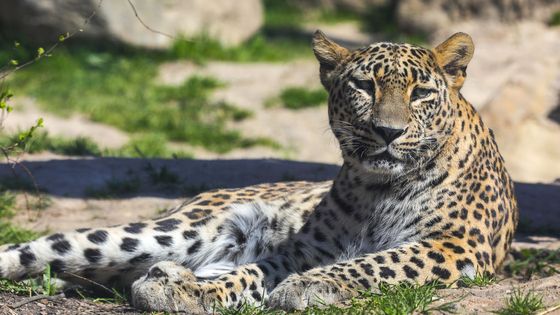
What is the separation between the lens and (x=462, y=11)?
19.9 m

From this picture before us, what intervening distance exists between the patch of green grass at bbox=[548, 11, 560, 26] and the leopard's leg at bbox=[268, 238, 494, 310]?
42.1ft

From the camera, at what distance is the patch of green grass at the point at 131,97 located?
1429 centimetres

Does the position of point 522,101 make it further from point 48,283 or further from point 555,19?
point 48,283

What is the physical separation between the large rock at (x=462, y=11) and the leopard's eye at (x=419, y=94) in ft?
42.3

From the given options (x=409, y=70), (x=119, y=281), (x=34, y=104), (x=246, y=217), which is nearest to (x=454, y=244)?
(x=409, y=70)

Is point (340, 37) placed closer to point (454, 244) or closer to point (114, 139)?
point (114, 139)

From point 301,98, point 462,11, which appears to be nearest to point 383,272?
point 301,98

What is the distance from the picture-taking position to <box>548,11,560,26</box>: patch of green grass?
62.4 ft

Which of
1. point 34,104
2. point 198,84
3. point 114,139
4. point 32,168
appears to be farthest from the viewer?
point 198,84

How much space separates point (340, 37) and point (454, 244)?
13898 millimetres

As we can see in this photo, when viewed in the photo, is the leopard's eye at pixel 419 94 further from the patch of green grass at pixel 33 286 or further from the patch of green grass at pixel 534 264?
the patch of green grass at pixel 33 286

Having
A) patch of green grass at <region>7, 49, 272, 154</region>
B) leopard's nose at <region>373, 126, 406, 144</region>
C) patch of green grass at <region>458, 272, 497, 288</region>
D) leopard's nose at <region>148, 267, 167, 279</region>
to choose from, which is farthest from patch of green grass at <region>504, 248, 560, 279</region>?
patch of green grass at <region>7, 49, 272, 154</region>

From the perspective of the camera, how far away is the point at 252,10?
19094 millimetres

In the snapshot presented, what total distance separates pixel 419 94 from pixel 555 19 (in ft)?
42.1
